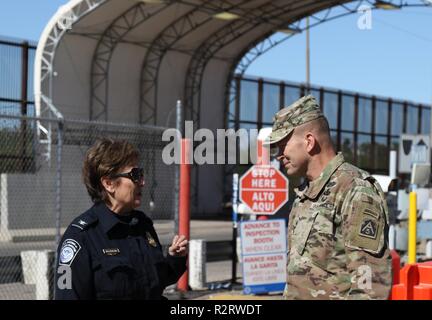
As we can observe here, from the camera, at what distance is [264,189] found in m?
10.8

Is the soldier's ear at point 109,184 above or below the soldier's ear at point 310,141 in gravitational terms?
below

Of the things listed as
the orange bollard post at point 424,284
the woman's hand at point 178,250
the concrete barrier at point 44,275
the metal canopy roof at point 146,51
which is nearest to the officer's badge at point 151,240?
the woman's hand at point 178,250

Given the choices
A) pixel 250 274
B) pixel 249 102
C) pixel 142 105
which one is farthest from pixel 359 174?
pixel 249 102

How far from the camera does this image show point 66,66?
27656mm

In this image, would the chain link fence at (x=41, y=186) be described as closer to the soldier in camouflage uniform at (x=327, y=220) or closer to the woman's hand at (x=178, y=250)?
the woman's hand at (x=178, y=250)

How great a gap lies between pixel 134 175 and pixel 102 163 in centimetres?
18

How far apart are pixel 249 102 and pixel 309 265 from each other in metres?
34.9

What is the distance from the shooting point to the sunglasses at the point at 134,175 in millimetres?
3586

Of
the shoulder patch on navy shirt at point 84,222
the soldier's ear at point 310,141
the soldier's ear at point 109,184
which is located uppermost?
the soldier's ear at point 310,141

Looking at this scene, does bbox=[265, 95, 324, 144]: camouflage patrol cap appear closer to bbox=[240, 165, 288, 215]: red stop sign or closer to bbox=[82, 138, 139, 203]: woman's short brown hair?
bbox=[82, 138, 139, 203]: woman's short brown hair

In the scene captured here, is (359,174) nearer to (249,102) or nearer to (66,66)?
(66,66)

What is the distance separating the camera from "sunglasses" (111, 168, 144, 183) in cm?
359

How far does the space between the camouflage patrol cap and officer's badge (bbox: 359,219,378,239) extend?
1.89ft

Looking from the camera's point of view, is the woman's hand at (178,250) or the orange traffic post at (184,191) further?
the orange traffic post at (184,191)
